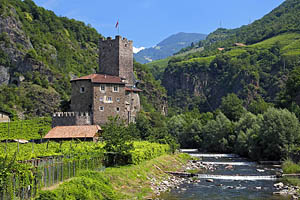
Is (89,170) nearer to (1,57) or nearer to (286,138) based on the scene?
(286,138)

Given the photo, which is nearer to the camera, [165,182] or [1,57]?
[165,182]

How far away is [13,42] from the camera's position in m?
134

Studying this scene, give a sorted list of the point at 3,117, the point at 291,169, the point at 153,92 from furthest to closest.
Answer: the point at 153,92
the point at 3,117
the point at 291,169

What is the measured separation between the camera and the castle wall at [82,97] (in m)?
75.6

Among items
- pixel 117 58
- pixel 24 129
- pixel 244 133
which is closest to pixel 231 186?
pixel 244 133

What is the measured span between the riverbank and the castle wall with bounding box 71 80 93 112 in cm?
3038

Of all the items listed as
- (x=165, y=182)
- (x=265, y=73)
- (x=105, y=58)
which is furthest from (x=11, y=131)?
(x=265, y=73)

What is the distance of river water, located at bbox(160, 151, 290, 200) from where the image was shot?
35375mm

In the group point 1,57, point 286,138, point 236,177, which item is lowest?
point 236,177

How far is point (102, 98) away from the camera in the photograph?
246ft

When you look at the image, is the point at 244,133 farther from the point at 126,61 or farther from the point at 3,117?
the point at 3,117

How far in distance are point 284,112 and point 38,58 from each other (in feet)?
323

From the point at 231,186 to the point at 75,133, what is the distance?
3383 cm

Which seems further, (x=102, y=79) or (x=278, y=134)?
(x=102, y=79)
